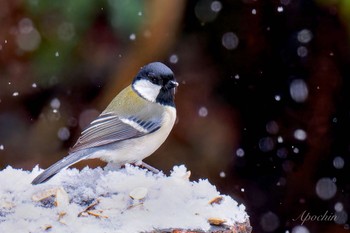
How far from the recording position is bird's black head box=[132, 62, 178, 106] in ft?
7.34

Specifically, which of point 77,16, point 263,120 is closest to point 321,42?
point 263,120

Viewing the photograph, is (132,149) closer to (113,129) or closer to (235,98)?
(113,129)

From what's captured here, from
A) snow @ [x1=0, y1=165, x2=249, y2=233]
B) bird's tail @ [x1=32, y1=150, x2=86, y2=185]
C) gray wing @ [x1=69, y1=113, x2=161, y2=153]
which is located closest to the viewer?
snow @ [x1=0, y1=165, x2=249, y2=233]

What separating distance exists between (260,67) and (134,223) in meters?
1.60

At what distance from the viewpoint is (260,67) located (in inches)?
127

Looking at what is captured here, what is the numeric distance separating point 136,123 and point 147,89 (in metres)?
0.12

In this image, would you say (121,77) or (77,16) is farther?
(121,77)

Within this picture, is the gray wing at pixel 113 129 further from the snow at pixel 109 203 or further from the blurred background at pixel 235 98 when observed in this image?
the blurred background at pixel 235 98

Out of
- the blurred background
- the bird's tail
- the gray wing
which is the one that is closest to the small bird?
the gray wing

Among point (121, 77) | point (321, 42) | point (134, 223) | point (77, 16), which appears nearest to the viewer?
point (134, 223)

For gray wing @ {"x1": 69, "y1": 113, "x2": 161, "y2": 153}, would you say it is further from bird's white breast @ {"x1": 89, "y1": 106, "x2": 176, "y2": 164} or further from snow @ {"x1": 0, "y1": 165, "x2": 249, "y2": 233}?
snow @ {"x1": 0, "y1": 165, "x2": 249, "y2": 233}

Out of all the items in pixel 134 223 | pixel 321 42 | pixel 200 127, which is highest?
pixel 321 42

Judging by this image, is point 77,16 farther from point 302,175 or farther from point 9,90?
point 302,175

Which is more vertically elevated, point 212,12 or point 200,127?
point 212,12
